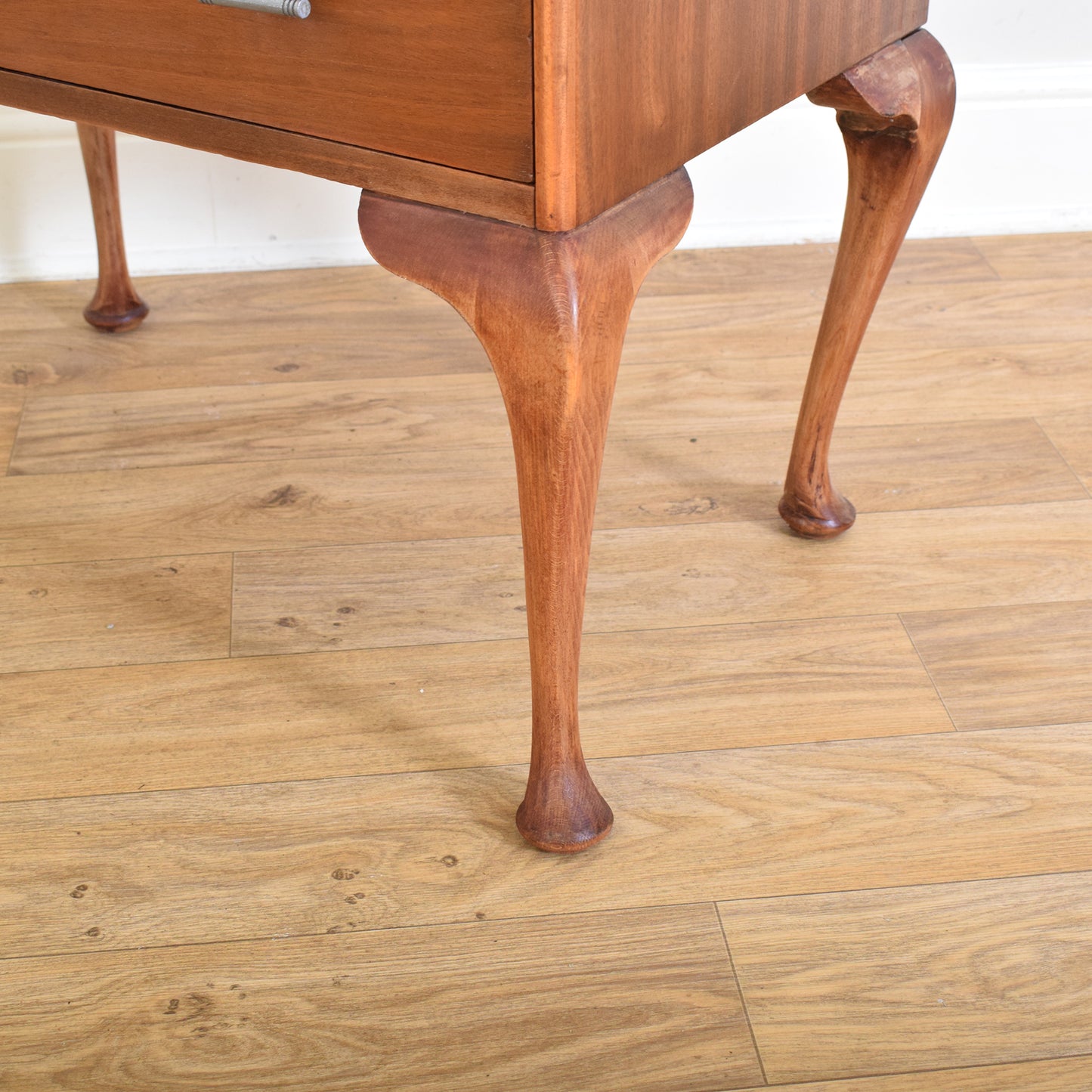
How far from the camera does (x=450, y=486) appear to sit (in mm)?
1221

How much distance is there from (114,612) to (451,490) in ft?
1.09

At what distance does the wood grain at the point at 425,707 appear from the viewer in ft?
3.04

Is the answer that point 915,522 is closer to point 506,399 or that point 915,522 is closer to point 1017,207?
point 506,399

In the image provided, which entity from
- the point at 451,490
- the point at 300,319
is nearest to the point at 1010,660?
the point at 451,490

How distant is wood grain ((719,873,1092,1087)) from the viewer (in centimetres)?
74

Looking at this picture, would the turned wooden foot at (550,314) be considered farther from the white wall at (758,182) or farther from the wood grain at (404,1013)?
the white wall at (758,182)

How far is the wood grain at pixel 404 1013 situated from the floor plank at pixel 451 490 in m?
0.45

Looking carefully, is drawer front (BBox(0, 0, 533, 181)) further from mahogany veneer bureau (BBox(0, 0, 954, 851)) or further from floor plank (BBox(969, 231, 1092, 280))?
floor plank (BBox(969, 231, 1092, 280))

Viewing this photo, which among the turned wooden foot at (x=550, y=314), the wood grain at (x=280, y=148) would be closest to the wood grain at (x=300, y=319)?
the wood grain at (x=280, y=148)

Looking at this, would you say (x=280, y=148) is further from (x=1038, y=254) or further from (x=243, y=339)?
(x=1038, y=254)

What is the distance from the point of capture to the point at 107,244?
1.42 meters

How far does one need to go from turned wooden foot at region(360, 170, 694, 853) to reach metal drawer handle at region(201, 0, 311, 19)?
11 centimetres

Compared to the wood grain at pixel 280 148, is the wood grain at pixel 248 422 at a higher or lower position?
lower

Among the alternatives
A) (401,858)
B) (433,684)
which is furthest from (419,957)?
(433,684)
